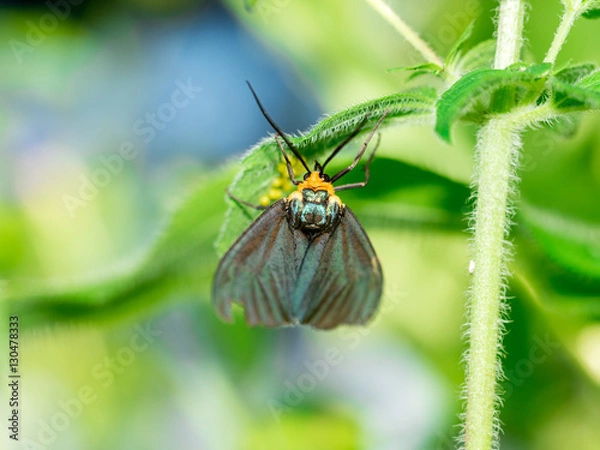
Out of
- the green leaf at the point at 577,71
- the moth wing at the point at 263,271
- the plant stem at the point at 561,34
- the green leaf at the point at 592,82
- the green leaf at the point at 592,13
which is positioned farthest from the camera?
the moth wing at the point at 263,271

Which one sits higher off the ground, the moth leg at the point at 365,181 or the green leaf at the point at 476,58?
the green leaf at the point at 476,58

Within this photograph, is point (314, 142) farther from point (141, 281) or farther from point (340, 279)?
point (141, 281)

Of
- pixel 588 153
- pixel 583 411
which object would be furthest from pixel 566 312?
pixel 588 153

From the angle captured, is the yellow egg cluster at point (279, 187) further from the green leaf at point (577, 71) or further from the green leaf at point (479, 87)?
the green leaf at point (577, 71)

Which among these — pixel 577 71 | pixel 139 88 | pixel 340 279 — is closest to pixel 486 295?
pixel 340 279

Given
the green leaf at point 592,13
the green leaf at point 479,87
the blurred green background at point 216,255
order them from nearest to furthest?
the green leaf at point 479,87 → the green leaf at point 592,13 → the blurred green background at point 216,255

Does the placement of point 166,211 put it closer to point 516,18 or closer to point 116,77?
point 516,18

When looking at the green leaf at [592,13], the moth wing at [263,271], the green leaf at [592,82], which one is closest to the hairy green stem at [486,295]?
the green leaf at [592,82]
